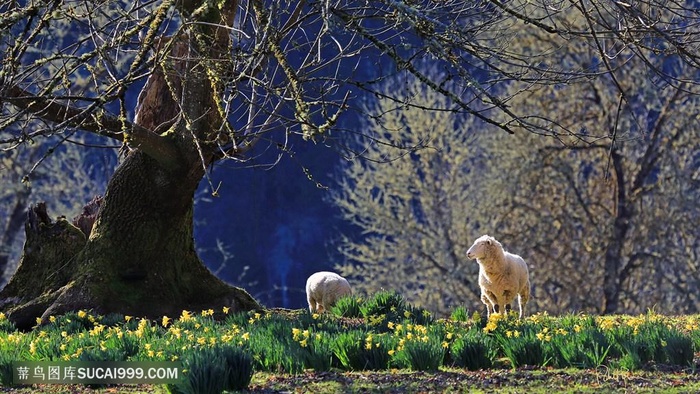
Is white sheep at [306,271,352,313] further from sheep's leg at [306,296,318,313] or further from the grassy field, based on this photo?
the grassy field

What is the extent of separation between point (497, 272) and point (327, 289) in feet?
8.33

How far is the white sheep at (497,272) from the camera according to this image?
38.3 ft

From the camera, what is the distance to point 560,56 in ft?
72.3

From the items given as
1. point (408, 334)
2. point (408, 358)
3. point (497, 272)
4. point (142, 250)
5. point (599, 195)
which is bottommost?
point (408, 358)

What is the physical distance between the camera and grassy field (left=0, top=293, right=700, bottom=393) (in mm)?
6230

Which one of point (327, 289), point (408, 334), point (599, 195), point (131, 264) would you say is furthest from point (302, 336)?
point (599, 195)

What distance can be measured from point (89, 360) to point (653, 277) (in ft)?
60.7

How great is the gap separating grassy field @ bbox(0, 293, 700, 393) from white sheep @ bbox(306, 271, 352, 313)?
16.6 feet

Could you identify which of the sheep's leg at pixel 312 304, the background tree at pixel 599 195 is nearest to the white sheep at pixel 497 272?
the sheep's leg at pixel 312 304

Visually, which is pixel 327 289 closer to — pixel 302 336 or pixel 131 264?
pixel 131 264

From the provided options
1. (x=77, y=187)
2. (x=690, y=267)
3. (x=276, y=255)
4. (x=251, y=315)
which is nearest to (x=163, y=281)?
(x=251, y=315)

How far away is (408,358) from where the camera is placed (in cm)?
690

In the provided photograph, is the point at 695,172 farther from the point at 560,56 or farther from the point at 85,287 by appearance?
the point at 85,287

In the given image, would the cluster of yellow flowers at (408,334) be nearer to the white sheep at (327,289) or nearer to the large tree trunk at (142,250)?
the large tree trunk at (142,250)
